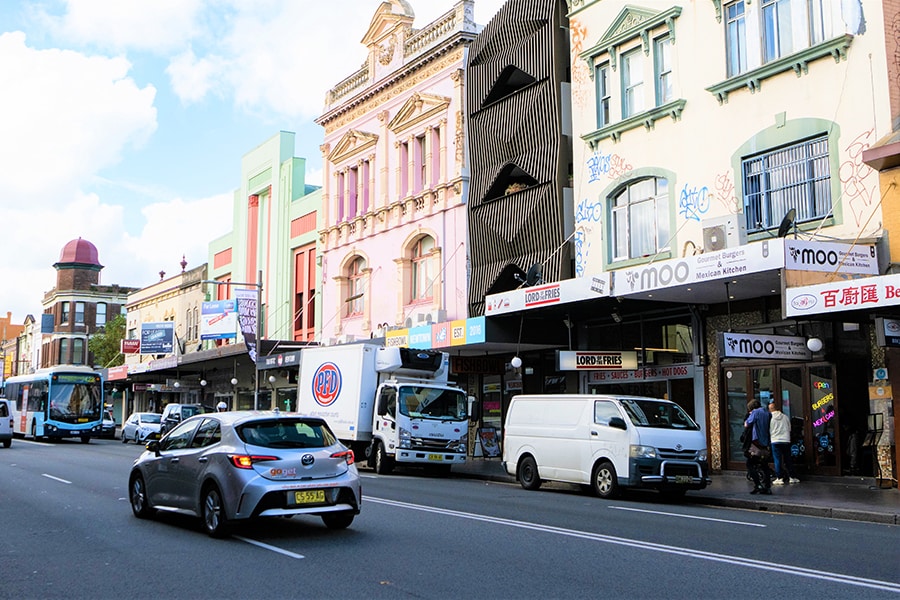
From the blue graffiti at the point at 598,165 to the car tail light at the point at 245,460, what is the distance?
16.4m

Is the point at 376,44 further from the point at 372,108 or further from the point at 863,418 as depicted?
the point at 863,418

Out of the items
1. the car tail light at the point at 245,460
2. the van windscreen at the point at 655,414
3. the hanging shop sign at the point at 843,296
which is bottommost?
the car tail light at the point at 245,460

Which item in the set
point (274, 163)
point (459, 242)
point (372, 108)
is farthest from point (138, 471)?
point (274, 163)

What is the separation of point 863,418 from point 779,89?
281 inches

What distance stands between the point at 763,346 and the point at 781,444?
6.59 ft

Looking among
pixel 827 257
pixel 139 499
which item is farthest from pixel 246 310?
pixel 139 499

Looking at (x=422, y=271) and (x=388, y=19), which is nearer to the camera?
(x=422, y=271)

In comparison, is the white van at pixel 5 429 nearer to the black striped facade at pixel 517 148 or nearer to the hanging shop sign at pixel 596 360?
the black striped facade at pixel 517 148

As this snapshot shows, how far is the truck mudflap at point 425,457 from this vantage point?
22734mm

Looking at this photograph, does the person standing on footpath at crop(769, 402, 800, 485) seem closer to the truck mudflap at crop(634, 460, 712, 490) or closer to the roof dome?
the truck mudflap at crop(634, 460, 712, 490)

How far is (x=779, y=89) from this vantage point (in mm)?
20531

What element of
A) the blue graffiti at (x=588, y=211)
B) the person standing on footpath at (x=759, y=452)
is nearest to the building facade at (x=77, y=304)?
the blue graffiti at (x=588, y=211)

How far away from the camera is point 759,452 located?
17.2 meters

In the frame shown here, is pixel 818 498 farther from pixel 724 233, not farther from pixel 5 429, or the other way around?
pixel 5 429
